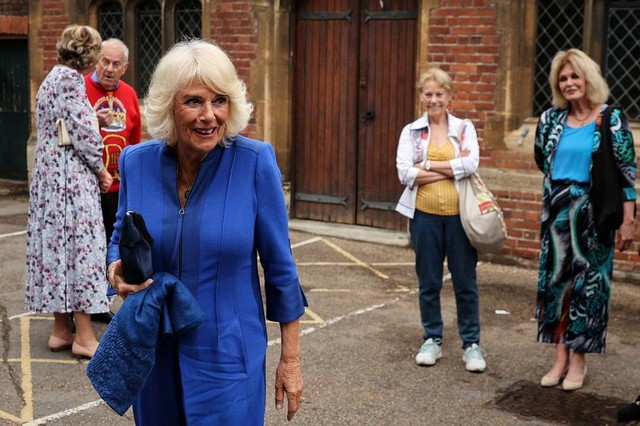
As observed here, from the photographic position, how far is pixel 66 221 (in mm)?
6035

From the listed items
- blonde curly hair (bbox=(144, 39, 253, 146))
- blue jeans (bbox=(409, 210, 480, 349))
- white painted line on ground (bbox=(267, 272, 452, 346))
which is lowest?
white painted line on ground (bbox=(267, 272, 452, 346))

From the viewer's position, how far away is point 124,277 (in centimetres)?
294

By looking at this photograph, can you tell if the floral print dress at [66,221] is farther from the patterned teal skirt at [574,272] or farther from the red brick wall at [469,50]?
the red brick wall at [469,50]

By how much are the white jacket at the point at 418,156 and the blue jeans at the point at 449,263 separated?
0.39 feet

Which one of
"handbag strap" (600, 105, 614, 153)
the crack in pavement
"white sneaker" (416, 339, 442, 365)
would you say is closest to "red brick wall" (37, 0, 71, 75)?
the crack in pavement

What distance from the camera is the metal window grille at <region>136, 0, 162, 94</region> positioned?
1236 centimetres

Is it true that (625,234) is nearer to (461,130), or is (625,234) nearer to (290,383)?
(461,130)

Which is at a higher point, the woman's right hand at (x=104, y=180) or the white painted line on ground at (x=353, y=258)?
the woman's right hand at (x=104, y=180)

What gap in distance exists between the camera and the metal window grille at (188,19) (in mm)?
11820

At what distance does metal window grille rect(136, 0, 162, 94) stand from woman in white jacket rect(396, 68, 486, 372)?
6.99m

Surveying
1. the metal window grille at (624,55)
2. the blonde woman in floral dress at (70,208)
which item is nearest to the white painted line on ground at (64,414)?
the blonde woman in floral dress at (70,208)

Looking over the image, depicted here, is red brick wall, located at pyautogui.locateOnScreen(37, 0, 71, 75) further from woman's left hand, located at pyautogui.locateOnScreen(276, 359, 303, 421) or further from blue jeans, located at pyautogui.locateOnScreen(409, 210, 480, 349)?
woman's left hand, located at pyautogui.locateOnScreen(276, 359, 303, 421)

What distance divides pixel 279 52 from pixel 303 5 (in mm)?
600

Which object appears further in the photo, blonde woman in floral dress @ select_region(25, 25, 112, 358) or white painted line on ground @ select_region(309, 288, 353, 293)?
white painted line on ground @ select_region(309, 288, 353, 293)
